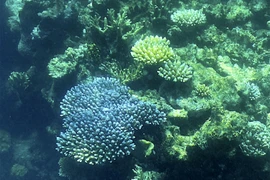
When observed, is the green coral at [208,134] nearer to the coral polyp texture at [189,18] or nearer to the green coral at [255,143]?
the green coral at [255,143]

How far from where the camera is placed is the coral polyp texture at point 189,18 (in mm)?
6170

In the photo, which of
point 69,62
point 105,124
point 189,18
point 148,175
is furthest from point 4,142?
point 189,18

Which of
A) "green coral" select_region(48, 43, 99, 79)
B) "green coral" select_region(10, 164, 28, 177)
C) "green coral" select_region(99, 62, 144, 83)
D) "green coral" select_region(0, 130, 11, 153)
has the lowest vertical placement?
"green coral" select_region(10, 164, 28, 177)

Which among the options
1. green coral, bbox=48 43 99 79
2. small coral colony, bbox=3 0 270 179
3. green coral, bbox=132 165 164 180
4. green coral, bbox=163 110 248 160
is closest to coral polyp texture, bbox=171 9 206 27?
small coral colony, bbox=3 0 270 179

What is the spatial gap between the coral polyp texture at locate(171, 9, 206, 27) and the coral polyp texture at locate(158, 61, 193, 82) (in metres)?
1.21

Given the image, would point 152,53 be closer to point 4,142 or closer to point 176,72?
point 176,72

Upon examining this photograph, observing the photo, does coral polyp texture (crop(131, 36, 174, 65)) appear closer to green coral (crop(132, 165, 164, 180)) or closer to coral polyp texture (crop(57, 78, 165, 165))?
coral polyp texture (crop(57, 78, 165, 165))

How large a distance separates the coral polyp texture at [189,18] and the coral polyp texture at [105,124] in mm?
1930

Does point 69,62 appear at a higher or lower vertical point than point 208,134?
higher

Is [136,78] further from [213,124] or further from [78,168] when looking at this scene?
[78,168]

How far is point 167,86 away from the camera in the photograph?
561 centimetres

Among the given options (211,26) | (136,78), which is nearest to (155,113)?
(136,78)

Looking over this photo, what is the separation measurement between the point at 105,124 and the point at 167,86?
1432 mm

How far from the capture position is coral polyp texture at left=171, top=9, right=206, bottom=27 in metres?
6.17
